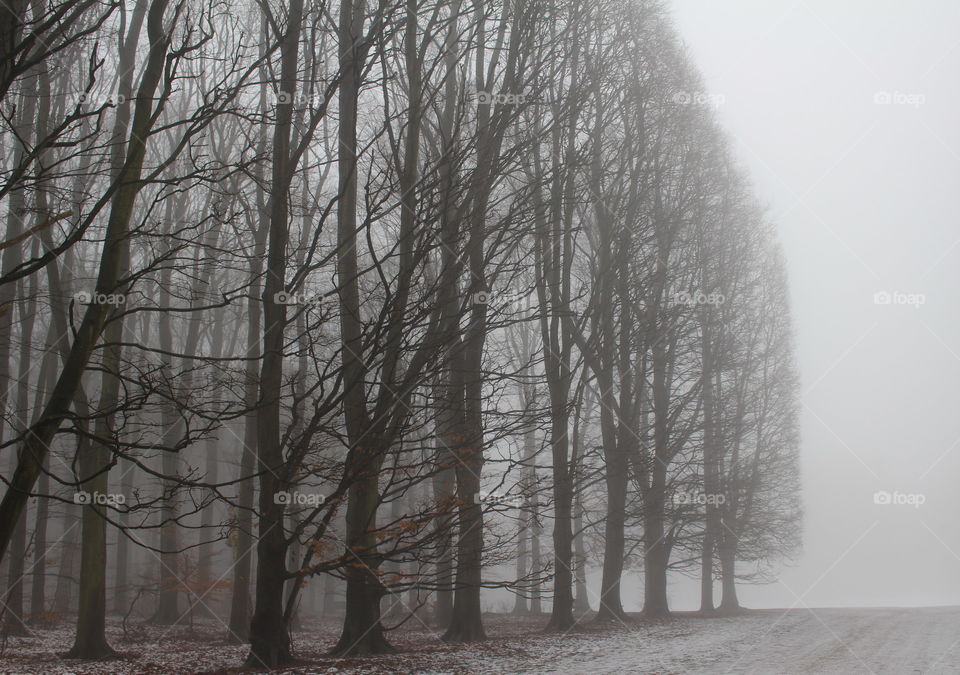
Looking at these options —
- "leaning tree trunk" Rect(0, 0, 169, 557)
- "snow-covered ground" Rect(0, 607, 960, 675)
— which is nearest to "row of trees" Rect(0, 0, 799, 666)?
"leaning tree trunk" Rect(0, 0, 169, 557)

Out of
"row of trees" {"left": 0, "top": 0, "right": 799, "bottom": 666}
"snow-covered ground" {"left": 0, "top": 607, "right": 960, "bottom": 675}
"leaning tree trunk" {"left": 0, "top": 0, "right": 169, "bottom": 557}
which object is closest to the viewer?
"leaning tree trunk" {"left": 0, "top": 0, "right": 169, "bottom": 557}

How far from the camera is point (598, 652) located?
37.6 feet

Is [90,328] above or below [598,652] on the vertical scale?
above

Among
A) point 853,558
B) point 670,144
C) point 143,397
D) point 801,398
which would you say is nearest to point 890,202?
point 853,558

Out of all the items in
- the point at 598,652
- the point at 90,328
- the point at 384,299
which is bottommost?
the point at 598,652

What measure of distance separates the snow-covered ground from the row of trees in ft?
2.61

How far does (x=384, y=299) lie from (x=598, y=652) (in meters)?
6.31

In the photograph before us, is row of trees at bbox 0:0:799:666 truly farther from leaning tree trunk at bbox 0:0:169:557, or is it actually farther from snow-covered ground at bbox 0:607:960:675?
snow-covered ground at bbox 0:607:960:675

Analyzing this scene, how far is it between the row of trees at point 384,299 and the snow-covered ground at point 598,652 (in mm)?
795

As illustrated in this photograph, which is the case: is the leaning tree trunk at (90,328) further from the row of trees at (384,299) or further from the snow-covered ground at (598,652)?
the snow-covered ground at (598,652)

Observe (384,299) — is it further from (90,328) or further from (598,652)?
(598,652)

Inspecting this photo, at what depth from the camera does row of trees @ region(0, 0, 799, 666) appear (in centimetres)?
668

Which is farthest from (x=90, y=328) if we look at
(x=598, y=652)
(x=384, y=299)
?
(x=598, y=652)

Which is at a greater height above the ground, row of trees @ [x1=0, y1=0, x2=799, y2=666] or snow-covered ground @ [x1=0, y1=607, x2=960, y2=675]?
row of trees @ [x1=0, y1=0, x2=799, y2=666]
